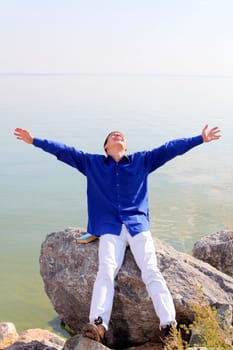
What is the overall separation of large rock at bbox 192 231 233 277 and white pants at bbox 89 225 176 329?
2600 mm

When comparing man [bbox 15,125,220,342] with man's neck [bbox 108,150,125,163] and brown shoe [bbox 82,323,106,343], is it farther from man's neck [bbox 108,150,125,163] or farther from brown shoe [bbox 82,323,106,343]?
brown shoe [bbox 82,323,106,343]

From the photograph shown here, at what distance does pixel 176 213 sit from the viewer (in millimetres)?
16000

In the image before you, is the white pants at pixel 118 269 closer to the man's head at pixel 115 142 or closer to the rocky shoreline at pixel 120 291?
the rocky shoreline at pixel 120 291

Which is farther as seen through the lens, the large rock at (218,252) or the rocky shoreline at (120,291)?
the large rock at (218,252)

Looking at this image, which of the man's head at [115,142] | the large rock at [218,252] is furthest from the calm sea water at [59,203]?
the man's head at [115,142]

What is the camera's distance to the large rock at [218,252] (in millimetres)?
9500

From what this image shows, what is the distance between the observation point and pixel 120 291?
718cm

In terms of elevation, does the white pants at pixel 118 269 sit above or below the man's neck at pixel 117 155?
below

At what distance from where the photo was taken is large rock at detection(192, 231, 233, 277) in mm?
9500

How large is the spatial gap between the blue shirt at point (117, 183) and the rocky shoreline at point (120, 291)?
15.3 inches

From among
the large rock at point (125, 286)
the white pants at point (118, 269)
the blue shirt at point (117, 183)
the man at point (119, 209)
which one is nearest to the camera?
the white pants at point (118, 269)

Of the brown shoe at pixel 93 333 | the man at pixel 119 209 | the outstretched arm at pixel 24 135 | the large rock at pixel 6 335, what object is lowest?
the large rock at pixel 6 335

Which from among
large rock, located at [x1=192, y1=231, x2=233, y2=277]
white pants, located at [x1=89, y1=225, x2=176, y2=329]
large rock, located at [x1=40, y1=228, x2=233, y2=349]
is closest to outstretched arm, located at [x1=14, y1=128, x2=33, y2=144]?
large rock, located at [x1=40, y1=228, x2=233, y2=349]

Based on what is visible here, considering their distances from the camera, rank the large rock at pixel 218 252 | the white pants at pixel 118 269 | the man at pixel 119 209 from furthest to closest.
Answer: the large rock at pixel 218 252 < the man at pixel 119 209 < the white pants at pixel 118 269
